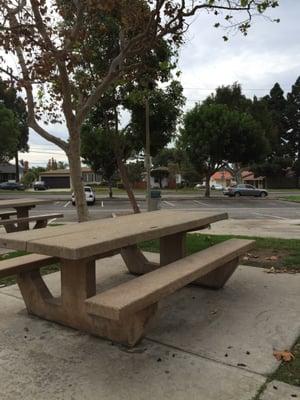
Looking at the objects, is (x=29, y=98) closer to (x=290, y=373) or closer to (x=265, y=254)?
(x=265, y=254)

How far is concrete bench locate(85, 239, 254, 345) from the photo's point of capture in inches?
131

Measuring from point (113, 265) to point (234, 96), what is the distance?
4758cm

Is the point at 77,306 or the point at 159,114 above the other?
the point at 159,114

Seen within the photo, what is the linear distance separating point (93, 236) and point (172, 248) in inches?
72.5

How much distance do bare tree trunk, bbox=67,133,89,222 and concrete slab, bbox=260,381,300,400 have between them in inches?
219

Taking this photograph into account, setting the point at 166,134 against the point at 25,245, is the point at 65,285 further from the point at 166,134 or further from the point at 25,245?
the point at 166,134

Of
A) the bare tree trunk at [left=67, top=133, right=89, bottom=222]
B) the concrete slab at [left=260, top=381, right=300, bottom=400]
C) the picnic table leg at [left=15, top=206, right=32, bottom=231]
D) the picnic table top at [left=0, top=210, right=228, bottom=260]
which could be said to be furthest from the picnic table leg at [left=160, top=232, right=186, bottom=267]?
the picnic table leg at [left=15, top=206, right=32, bottom=231]

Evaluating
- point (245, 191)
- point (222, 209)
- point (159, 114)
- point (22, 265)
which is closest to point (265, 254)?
point (22, 265)

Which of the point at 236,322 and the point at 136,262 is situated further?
the point at 136,262

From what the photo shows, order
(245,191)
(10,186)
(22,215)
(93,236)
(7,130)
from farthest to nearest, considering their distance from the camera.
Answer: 1. (10,186)
2. (7,130)
3. (245,191)
4. (22,215)
5. (93,236)

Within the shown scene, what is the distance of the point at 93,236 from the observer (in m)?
4.12

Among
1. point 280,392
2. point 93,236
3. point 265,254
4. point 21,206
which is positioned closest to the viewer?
point 280,392

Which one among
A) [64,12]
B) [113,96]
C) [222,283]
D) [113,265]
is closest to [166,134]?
[113,96]

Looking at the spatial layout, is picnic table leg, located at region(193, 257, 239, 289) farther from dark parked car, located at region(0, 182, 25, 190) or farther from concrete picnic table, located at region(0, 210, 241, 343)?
dark parked car, located at region(0, 182, 25, 190)
